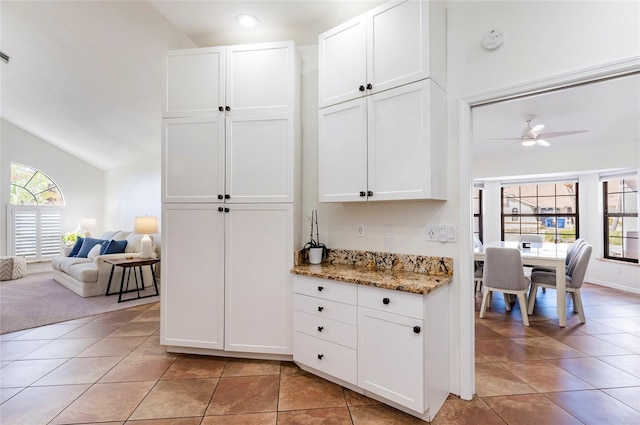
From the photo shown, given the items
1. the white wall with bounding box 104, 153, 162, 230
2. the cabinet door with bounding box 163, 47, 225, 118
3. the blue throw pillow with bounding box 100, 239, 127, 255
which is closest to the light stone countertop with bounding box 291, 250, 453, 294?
the cabinet door with bounding box 163, 47, 225, 118

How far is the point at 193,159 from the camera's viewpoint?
2609mm

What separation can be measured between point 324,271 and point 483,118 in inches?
128

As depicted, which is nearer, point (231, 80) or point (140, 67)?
point (231, 80)

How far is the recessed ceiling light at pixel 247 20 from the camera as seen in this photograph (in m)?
2.49

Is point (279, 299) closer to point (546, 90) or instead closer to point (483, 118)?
point (546, 90)

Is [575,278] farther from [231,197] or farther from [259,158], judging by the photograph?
[231,197]

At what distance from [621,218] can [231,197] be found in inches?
A: 255

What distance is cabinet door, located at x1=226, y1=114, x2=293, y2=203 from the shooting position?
247 centimetres

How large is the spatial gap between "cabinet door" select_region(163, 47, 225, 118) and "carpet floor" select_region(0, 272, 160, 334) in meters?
3.02

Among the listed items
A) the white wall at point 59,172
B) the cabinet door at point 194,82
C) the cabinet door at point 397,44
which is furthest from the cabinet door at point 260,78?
the white wall at point 59,172

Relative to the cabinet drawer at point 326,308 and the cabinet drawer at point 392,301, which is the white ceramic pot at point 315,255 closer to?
the cabinet drawer at point 326,308

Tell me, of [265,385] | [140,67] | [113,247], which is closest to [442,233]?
[265,385]

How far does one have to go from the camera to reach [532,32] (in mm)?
1787

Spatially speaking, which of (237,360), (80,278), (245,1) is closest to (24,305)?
(80,278)
